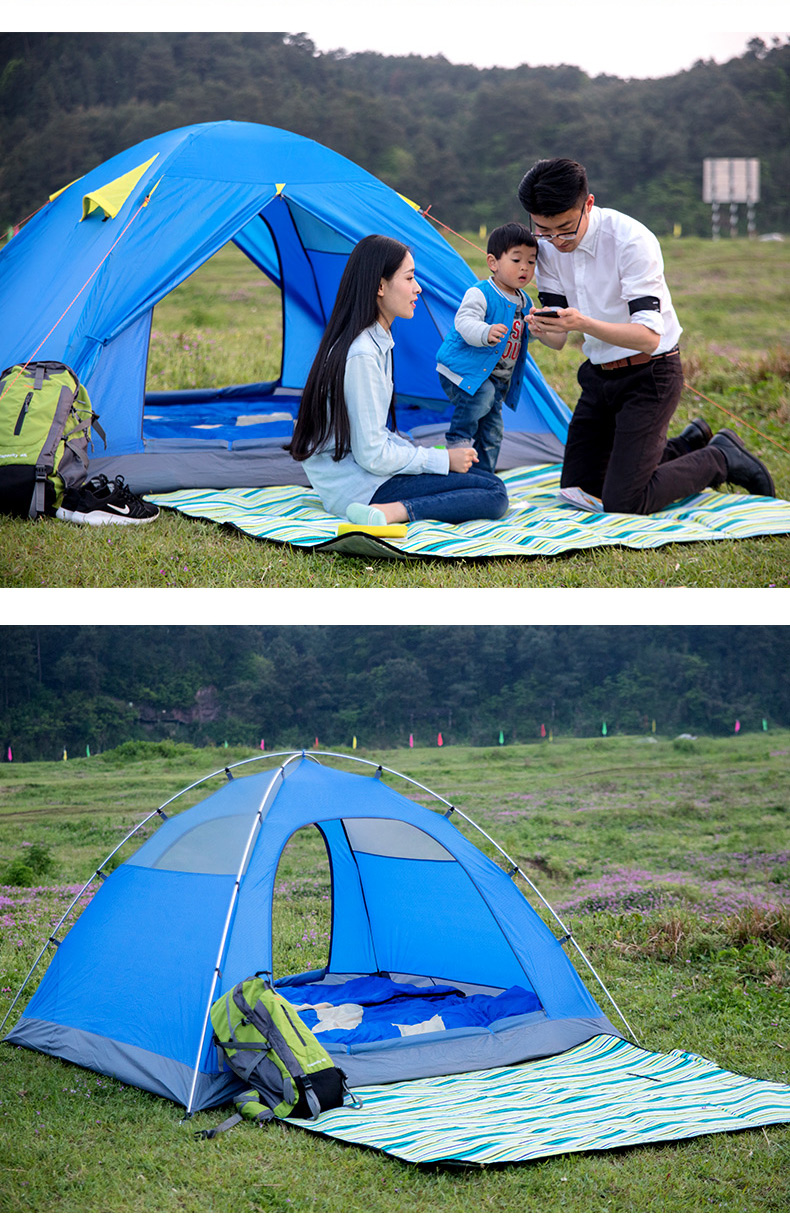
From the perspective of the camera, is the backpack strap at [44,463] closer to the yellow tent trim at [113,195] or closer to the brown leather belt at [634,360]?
the yellow tent trim at [113,195]

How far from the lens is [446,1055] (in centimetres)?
351

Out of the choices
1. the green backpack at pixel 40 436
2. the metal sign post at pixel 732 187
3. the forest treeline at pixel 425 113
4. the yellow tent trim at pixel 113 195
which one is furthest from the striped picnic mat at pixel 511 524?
the metal sign post at pixel 732 187

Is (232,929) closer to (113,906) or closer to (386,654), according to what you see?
(113,906)

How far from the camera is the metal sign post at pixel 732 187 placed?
66.4 feet

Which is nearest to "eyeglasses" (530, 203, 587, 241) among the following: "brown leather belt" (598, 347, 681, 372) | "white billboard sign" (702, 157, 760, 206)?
"brown leather belt" (598, 347, 681, 372)

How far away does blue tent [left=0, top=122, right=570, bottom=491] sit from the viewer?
4.67 metres

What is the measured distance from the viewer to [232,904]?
11.3ft

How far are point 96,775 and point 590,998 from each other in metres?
5.09

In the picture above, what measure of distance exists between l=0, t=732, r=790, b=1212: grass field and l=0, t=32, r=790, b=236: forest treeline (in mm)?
13585

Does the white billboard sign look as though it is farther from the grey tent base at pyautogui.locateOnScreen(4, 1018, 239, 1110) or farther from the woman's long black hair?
the grey tent base at pyautogui.locateOnScreen(4, 1018, 239, 1110)

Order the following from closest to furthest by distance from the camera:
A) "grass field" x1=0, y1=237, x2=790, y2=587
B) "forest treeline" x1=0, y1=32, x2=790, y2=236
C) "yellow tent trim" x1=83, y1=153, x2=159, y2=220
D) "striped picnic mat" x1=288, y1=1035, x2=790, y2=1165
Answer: "striped picnic mat" x1=288, y1=1035, x2=790, y2=1165 < "grass field" x1=0, y1=237, x2=790, y2=587 < "yellow tent trim" x1=83, y1=153, x2=159, y2=220 < "forest treeline" x1=0, y1=32, x2=790, y2=236

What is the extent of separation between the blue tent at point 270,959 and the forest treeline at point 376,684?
4.41 meters

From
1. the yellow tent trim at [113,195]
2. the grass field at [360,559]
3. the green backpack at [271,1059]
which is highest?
the yellow tent trim at [113,195]

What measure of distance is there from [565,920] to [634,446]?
267 centimetres
